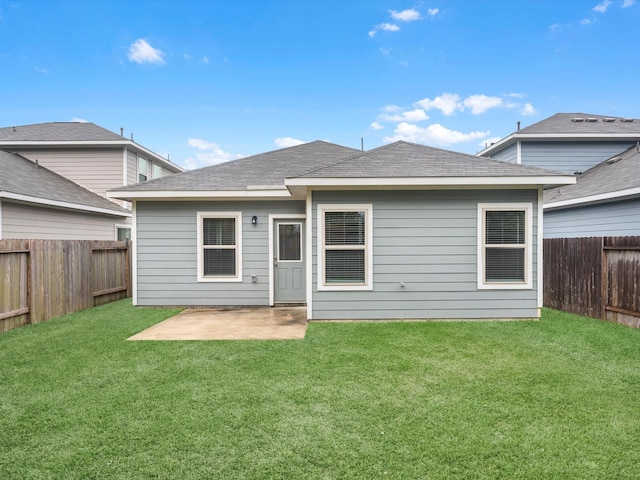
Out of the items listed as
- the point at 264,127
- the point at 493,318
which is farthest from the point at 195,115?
the point at 493,318

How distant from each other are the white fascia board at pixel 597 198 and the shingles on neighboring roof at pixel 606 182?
7cm

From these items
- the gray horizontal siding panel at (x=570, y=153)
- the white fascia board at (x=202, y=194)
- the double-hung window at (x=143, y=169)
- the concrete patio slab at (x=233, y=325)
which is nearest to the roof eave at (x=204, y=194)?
the white fascia board at (x=202, y=194)

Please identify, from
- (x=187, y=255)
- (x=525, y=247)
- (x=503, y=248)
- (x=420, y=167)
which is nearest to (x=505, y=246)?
(x=503, y=248)

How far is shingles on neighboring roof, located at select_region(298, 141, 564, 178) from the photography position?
5.77 metres

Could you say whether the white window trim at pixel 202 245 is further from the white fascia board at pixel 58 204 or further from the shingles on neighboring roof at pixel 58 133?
the shingles on neighboring roof at pixel 58 133

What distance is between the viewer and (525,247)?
5.98 m

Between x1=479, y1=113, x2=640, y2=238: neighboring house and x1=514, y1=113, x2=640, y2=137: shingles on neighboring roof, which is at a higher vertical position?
x1=514, y1=113, x2=640, y2=137: shingles on neighboring roof

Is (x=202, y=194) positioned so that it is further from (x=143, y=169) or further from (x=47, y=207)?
(x=143, y=169)

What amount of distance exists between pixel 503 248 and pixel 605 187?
3.89 m

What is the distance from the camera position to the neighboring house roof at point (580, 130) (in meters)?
11.1

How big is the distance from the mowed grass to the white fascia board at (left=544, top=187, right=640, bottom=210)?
136 inches

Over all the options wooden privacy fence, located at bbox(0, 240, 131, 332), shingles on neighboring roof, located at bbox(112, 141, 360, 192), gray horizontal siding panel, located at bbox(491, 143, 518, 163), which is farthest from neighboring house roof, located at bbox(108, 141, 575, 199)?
gray horizontal siding panel, located at bbox(491, 143, 518, 163)

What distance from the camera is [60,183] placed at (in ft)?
35.8

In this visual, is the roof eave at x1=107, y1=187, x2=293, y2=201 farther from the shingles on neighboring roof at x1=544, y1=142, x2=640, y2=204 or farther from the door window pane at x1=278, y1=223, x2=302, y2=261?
the shingles on neighboring roof at x1=544, y1=142, x2=640, y2=204
